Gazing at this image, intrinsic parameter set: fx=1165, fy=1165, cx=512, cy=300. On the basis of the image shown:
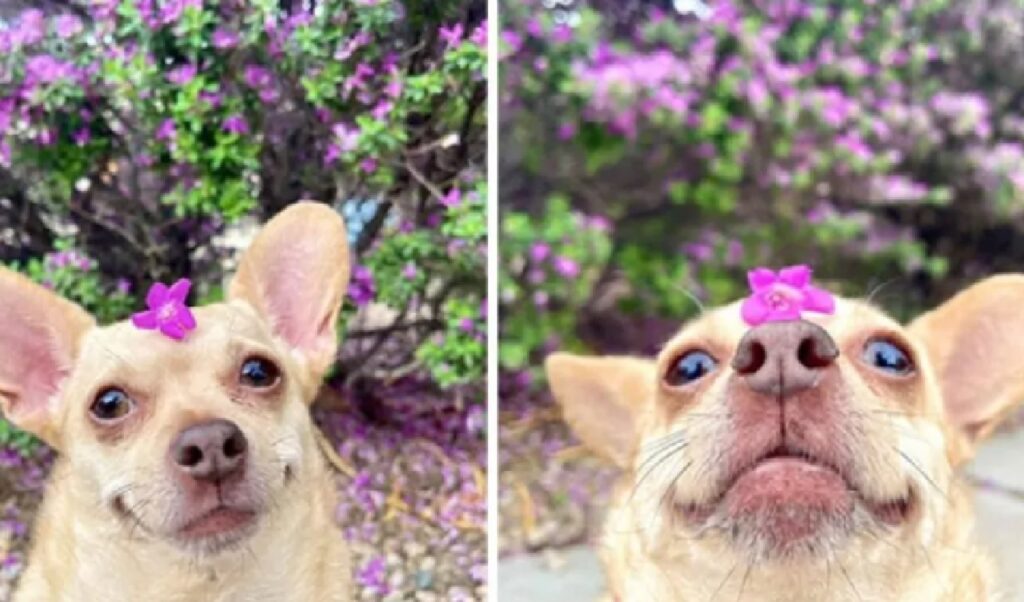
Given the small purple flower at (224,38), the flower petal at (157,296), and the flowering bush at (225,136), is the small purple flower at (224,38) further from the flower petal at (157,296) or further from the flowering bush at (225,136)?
the flower petal at (157,296)

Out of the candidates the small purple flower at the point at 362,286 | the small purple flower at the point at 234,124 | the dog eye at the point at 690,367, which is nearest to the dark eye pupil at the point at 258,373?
the small purple flower at the point at 362,286

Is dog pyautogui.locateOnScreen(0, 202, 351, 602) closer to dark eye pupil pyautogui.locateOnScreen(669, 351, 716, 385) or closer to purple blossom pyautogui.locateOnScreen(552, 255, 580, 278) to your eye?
dark eye pupil pyautogui.locateOnScreen(669, 351, 716, 385)

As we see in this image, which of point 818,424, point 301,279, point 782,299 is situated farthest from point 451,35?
point 818,424

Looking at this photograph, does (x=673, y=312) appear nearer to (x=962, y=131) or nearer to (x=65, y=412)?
(x=962, y=131)

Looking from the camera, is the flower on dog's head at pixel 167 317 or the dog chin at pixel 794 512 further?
the flower on dog's head at pixel 167 317

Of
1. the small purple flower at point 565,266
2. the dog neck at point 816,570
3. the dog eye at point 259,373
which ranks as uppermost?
the small purple flower at point 565,266

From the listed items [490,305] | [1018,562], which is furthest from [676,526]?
[1018,562]

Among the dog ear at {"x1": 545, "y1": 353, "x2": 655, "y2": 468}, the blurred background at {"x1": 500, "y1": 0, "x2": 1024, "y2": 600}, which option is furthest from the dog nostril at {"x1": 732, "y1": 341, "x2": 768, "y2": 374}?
the blurred background at {"x1": 500, "y1": 0, "x2": 1024, "y2": 600}
